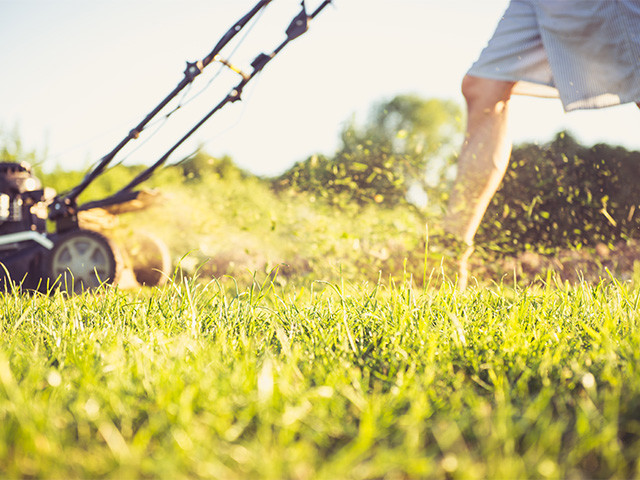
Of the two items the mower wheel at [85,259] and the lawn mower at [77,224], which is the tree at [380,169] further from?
the mower wheel at [85,259]

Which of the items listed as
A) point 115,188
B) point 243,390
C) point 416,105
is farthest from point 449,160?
point 416,105

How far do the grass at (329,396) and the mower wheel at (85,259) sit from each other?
4.14 ft

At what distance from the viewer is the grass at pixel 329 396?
0.81m

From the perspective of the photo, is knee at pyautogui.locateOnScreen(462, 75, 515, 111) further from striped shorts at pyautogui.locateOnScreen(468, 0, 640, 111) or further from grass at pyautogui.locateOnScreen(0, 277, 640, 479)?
grass at pyautogui.locateOnScreen(0, 277, 640, 479)

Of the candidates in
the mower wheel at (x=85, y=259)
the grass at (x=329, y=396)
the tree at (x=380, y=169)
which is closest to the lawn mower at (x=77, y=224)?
the mower wheel at (x=85, y=259)

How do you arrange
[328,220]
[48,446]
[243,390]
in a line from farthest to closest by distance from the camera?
[328,220] < [243,390] < [48,446]

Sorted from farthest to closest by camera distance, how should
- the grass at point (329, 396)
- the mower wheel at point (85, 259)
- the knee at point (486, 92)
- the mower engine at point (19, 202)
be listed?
the mower engine at point (19, 202) < the mower wheel at point (85, 259) < the knee at point (486, 92) < the grass at point (329, 396)

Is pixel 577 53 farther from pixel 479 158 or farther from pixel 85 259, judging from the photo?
pixel 85 259

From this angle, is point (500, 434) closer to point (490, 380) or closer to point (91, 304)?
point (490, 380)

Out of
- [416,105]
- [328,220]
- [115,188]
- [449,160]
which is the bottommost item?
[328,220]

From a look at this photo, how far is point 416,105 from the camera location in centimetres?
1850

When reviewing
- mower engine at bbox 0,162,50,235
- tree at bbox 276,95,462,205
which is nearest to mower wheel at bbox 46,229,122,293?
mower engine at bbox 0,162,50,235

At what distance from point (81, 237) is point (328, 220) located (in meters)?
1.44

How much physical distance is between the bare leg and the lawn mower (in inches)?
36.9
